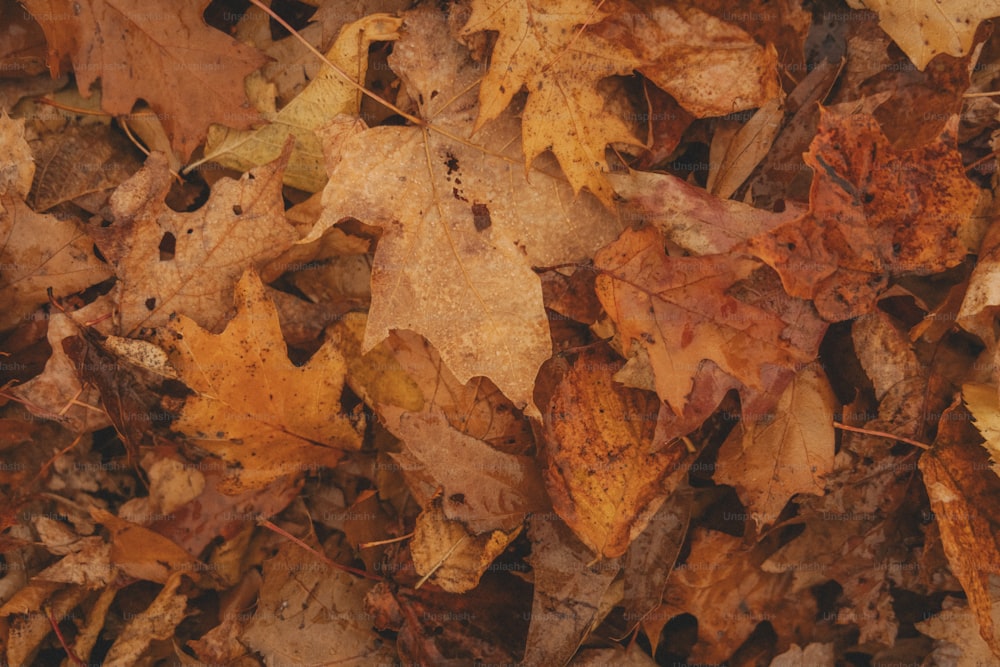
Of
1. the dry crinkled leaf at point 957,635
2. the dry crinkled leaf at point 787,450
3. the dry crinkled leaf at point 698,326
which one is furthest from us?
the dry crinkled leaf at point 957,635

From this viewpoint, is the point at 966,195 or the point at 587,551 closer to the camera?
the point at 966,195

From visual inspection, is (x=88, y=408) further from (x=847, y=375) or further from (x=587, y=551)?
(x=847, y=375)

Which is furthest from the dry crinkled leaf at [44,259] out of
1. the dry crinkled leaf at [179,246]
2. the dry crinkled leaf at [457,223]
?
the dry crinkled leaf at [457,223]

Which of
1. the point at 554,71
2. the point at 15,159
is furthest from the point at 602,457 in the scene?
the point at 15,159

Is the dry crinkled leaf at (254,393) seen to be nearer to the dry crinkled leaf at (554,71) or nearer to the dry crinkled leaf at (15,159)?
the dry crinkled leaf at (15,159)

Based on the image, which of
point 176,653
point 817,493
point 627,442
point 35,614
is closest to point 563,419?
point 627,442

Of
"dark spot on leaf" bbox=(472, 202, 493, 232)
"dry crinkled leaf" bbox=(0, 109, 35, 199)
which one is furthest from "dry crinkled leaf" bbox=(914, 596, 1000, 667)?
"dry crinkled leaf" bbox=(0, 109, 35, 199)
